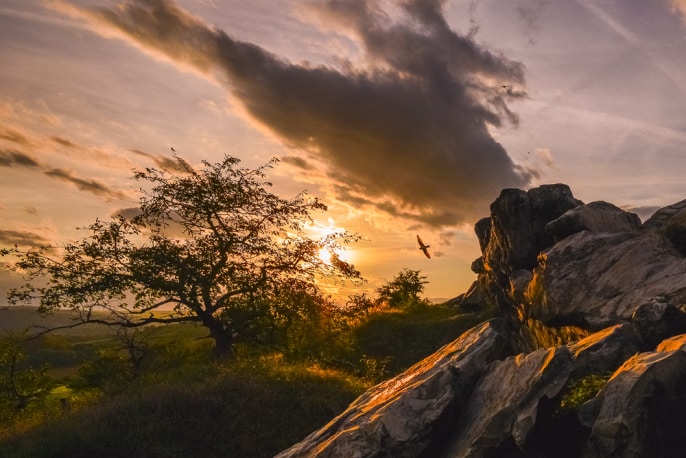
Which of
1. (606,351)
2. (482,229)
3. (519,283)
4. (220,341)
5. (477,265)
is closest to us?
(606,351)

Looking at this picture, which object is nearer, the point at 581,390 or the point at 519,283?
the point at 581,390

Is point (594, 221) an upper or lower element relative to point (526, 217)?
lower

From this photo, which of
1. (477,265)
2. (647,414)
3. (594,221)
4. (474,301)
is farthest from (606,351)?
(477,265)

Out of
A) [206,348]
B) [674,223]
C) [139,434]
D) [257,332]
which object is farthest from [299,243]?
[674,223]

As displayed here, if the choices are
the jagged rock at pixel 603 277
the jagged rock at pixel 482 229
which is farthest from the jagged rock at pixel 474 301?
the jagged rock at pixel 603 277

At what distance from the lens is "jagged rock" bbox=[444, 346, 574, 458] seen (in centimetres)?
802

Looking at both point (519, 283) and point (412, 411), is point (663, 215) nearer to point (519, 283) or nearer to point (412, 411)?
point (519, 283)

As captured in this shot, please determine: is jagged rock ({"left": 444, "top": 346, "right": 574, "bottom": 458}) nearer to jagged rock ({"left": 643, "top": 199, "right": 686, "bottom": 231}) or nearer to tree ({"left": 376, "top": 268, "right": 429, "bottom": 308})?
jagged rock ({"left": 643, "top": 199, "right": 686, "bottom": 231})

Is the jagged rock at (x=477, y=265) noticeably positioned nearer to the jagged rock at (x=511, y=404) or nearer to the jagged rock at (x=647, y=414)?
the jagged rock at (x=511, y=404)

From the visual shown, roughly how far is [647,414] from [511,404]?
7.21 ft

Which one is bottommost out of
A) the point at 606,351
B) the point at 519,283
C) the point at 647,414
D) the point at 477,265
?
the point at 647,414

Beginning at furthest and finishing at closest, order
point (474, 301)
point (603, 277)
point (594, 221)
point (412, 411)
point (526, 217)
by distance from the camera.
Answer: point (474, 301)
point (526, 217)
point (594, 221)
point (603, 277)
point (412, 411)

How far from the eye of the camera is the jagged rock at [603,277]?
13.2 m

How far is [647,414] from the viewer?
6.64 metres
